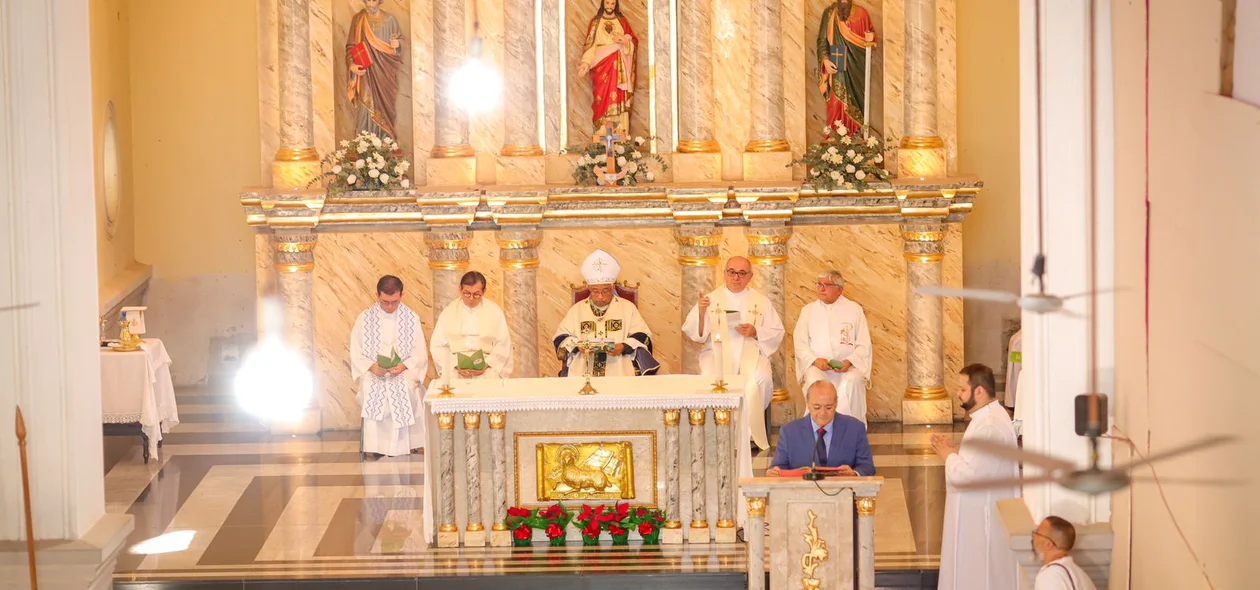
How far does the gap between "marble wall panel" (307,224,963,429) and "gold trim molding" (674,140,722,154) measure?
720 millimetres

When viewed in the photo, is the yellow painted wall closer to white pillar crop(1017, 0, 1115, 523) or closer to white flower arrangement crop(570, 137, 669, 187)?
white flower arrangement crop(570, 137, 669, 187)

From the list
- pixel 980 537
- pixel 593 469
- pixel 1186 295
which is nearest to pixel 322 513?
pixel 593 469

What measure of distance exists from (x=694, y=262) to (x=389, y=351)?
2747 mm

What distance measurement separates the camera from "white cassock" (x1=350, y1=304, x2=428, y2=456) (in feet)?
45.2

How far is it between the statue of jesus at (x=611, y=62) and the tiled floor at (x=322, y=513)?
11.8ft

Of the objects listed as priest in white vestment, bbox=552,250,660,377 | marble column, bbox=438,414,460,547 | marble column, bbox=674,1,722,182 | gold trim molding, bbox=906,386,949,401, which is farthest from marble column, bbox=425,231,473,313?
gold trim molding, bbox=906,386,949,401

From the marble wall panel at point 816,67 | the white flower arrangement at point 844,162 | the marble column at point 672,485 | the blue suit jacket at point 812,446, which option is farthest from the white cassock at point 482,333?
the blue suit jacket at point 812,446

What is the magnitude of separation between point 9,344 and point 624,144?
7.32 metres

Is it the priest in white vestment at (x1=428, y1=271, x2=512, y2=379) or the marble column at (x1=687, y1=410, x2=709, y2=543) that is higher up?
the priest in white vestment at (x1=428, y1=271, x2=512, y2=379)

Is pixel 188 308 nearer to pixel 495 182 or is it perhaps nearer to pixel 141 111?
pixel 141 111

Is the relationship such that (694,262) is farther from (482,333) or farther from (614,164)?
(482,333)

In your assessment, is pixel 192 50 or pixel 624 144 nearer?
pixel 624 144

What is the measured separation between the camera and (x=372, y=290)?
15.1 m

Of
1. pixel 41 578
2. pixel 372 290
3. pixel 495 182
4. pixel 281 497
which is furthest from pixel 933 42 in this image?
pixel 41 578
